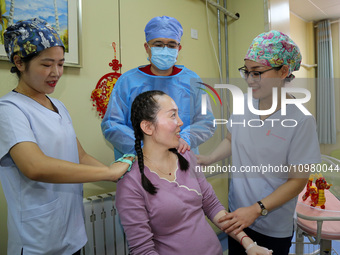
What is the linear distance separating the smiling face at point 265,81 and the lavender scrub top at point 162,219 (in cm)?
52

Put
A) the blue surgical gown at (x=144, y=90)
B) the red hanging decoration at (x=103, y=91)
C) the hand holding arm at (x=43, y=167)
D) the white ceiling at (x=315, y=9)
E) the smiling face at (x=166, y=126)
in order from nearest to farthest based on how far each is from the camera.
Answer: the hand holding arm at (x=43, y=167)
the smiling face at (x=166, y=126)
the blue surgical gown at (x=144, y=90)
the red hanging decoration at (x=103, y=91)
the white ceiling at (x=315, y=9)

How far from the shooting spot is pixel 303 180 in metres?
1.04

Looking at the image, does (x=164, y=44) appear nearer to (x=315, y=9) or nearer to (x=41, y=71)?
(x=41, y=71)

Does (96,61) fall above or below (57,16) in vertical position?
below

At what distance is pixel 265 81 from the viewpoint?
3.47ft

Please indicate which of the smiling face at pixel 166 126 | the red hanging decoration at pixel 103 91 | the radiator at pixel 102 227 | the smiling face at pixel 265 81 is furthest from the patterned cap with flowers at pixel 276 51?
the radiator at pixel 102 227

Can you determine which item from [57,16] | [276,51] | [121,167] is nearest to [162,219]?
[121,167]

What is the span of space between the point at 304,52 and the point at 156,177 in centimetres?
434

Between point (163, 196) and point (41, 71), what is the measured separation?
68cm

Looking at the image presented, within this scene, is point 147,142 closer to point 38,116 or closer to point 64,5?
point 38,116

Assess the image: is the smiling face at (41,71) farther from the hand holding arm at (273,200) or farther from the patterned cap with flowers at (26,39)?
the hand holding arm at (273,200)

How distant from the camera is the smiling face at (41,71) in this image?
0.97 meters

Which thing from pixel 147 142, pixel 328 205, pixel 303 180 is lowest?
pixel 328 205

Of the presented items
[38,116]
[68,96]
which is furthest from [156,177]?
[68,96]
